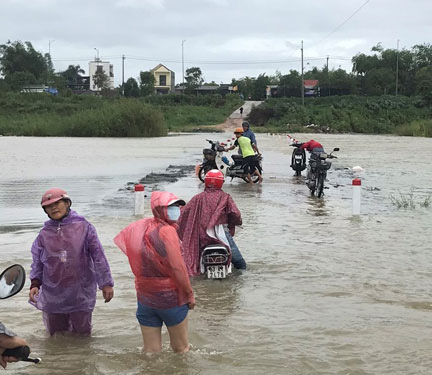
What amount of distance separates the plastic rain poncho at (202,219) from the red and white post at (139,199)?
15.9 feet

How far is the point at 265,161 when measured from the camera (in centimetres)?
2783

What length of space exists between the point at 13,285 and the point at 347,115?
249 ft

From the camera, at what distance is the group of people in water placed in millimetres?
4906

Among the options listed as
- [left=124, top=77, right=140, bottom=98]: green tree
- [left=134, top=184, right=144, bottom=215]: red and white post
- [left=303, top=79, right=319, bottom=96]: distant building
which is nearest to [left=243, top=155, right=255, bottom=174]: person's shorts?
[left=134, top=184, right=144, bottom=215]: red and white post

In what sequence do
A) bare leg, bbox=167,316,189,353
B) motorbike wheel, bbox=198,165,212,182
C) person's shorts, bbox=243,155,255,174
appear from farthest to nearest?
person's shorts, bbox=243,155,255,174, motorbike wheel, bbox=198,165,212,182, bare leg, bbox=167,316,189,353

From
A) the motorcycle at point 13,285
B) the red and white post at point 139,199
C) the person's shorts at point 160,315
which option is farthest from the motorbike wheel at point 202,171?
the motorcycle at point 13,285

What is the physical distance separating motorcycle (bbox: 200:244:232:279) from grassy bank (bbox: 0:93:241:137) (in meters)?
44.4

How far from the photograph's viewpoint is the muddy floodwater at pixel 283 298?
5473mm

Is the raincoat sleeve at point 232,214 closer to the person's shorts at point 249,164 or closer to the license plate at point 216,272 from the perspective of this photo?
the license plate at point 216,272

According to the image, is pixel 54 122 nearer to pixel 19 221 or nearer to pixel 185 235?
pixel 19 221

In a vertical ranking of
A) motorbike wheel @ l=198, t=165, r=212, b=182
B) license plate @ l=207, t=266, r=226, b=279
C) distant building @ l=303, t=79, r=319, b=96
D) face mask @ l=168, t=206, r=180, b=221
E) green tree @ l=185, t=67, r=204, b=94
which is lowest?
license plate @ l=207, t=266, r=226, b=279

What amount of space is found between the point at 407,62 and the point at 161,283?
110 meters

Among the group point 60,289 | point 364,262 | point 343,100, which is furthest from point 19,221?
point 343,100

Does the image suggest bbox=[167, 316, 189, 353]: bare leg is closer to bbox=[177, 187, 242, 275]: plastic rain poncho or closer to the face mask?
the face mask
